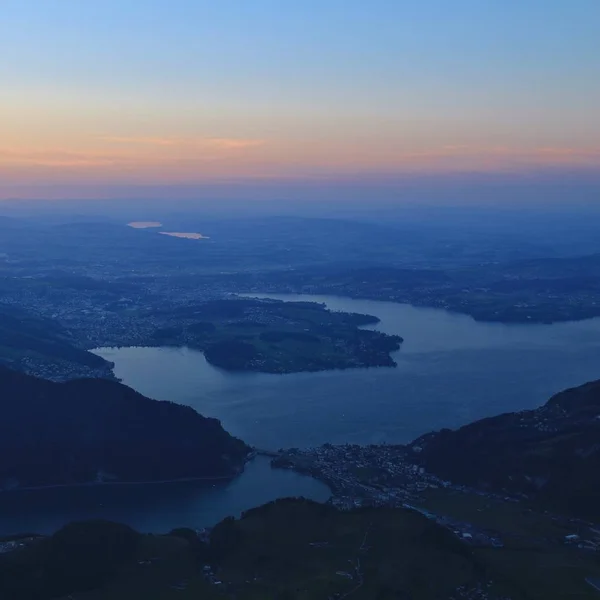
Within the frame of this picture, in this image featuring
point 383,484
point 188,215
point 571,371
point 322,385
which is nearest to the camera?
point 383,484

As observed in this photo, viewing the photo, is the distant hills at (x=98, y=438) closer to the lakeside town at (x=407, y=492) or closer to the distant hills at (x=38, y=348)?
the lakeside town at (x=407, y=492)

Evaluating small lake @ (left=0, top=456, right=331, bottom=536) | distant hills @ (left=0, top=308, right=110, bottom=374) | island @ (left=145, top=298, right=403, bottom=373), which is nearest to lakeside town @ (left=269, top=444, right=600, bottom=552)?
small lake @ (left=0, top=456, right=331, bottom=536)

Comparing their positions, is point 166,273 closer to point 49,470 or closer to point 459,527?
point 49,470

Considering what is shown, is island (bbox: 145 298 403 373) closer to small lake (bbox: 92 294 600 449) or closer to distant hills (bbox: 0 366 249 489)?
small lake (bbox: 92 294 600 449)

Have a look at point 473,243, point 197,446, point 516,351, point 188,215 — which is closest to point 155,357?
point 197,446

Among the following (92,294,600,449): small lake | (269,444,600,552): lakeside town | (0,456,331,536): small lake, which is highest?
(92,294,600,449): small lake

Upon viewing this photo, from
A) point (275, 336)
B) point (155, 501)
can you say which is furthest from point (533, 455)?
point (275, 336)
